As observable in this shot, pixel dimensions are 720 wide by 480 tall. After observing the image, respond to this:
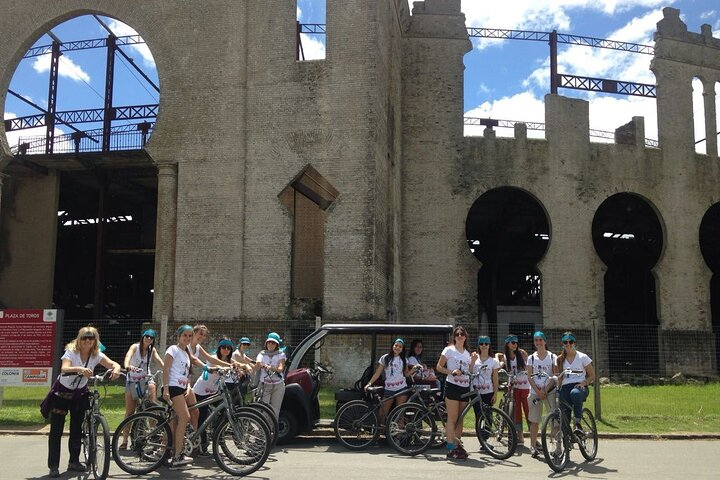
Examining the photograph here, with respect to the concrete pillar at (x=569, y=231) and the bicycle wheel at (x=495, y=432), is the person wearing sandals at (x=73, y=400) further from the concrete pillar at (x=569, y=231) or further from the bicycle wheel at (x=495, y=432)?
the concrete pillar at (x=569, y=231)

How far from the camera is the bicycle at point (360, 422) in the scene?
10.6m

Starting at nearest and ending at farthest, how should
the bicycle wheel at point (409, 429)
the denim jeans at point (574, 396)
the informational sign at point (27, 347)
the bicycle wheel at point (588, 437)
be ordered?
the denim jeans at point (574, 396)
the bicycle wheel at point (588, 437)
the bicycle wheel at point (409, 429)
the informational sign at point (27, 347)

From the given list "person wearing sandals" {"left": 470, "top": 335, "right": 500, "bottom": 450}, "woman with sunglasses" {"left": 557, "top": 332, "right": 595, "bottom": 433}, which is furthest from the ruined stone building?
"woman with sunglasses" {"left": 557, "top": 332, "right": 595, "bottom": 433}

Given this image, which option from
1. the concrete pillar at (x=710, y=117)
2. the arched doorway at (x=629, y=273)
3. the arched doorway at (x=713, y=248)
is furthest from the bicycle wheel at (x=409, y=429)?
the arched doorway at (x=713, y=248)

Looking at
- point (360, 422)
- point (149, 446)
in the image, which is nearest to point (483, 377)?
point (360, 422)

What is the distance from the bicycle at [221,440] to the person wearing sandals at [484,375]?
2.98m

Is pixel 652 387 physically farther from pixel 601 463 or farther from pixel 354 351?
pixel 601 463

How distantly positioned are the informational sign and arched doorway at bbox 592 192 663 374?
17.9 meters

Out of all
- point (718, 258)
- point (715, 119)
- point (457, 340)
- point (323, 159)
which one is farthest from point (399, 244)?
point (718, 258)

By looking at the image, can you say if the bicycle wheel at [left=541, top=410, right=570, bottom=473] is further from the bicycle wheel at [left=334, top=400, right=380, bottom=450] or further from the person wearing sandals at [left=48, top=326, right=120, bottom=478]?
the person wearing sandals at [left=48, top=326, right=120, bottom=478]

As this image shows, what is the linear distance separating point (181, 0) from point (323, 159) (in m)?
7.05

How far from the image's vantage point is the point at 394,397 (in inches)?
417

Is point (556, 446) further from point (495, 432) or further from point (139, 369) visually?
point (139, 369)

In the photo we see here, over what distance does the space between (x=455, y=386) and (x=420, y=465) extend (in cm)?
114
